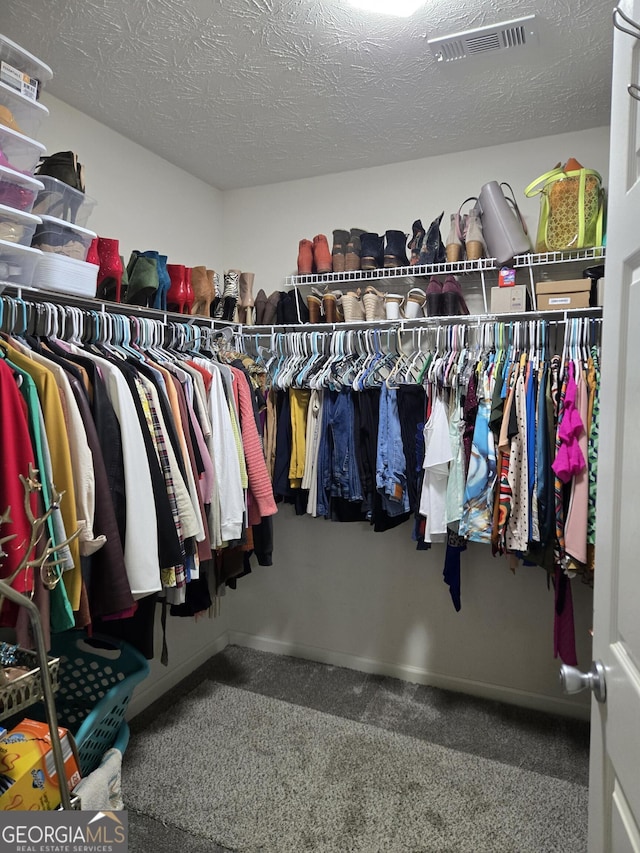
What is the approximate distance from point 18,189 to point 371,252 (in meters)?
1.59

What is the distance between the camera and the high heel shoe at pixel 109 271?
6.98 feet

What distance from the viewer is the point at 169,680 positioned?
2.86m

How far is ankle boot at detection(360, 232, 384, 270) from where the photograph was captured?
2713 millimetres

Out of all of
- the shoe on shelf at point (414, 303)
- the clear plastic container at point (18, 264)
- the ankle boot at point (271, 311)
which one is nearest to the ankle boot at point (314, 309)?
the ankle boot at point (271, 311)

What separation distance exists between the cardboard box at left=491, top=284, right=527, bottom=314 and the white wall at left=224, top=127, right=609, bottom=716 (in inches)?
18.4

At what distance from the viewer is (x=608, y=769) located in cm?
98

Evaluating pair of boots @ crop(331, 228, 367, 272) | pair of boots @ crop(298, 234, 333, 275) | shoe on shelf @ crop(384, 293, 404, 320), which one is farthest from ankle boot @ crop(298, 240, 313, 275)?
shoe on shelf @ crop(384, 293, 404, 320)

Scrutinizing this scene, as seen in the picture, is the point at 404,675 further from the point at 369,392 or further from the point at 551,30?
the point at 551,30

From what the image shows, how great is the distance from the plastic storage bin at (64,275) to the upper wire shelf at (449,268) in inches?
48.2

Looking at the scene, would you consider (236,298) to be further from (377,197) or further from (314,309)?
(377,197)

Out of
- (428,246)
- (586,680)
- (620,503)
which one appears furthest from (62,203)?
(586,680)

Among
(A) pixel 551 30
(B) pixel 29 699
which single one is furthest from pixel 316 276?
(B) pixel 29 699

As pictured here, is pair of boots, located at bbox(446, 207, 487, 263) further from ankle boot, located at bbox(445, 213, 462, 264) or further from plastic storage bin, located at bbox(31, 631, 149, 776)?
plastic storage bin, located at bbox(31, 631, 149, 776)

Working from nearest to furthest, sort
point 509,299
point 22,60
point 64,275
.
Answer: point 22,60 < point 64,275 < point 509,299
